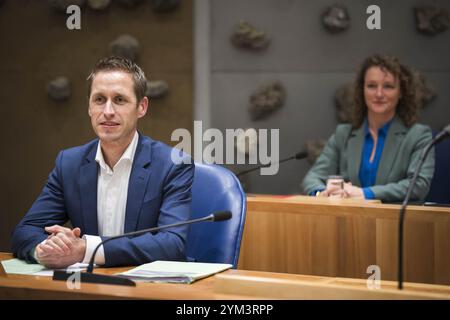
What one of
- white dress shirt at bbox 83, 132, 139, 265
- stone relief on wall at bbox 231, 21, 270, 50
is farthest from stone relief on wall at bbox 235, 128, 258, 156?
white dress shirt at bbox 83, 132, 139, 265

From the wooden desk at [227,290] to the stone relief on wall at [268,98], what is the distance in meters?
3.31

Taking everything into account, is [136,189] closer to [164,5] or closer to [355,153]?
[355,153]

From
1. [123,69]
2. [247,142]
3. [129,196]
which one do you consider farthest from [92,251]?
[247,142]

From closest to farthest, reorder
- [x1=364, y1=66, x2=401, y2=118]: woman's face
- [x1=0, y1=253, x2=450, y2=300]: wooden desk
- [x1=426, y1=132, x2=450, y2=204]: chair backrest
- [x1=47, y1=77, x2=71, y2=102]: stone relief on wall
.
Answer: [x1=0, y1=253, x2=450, y2=300]: wooden desk < [x1=426, y1=132, x2=450, y2=204]: chair backrest < [x1=364, y1=66, x2=401, y2=118]: woman's face < [x1=47, y1=77, x2=71, y2=102]: stone relief on wall

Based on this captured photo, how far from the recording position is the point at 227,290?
5.79 ft

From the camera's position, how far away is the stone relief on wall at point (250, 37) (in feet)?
16.9

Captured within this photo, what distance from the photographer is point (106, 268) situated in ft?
7.30

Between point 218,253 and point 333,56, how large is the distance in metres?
2.96

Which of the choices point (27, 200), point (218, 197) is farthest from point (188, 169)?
point (27, 200)

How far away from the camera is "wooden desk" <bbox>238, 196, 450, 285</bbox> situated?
9.61 ft

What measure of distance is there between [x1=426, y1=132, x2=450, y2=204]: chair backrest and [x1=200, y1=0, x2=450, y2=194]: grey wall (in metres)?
1.16

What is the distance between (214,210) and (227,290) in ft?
2.55

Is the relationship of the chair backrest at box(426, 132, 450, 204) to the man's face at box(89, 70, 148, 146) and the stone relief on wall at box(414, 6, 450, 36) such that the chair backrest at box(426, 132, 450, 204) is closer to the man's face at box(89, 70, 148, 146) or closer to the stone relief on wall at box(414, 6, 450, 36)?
the stone relief on wall at box(414, 6, 450, 36)
